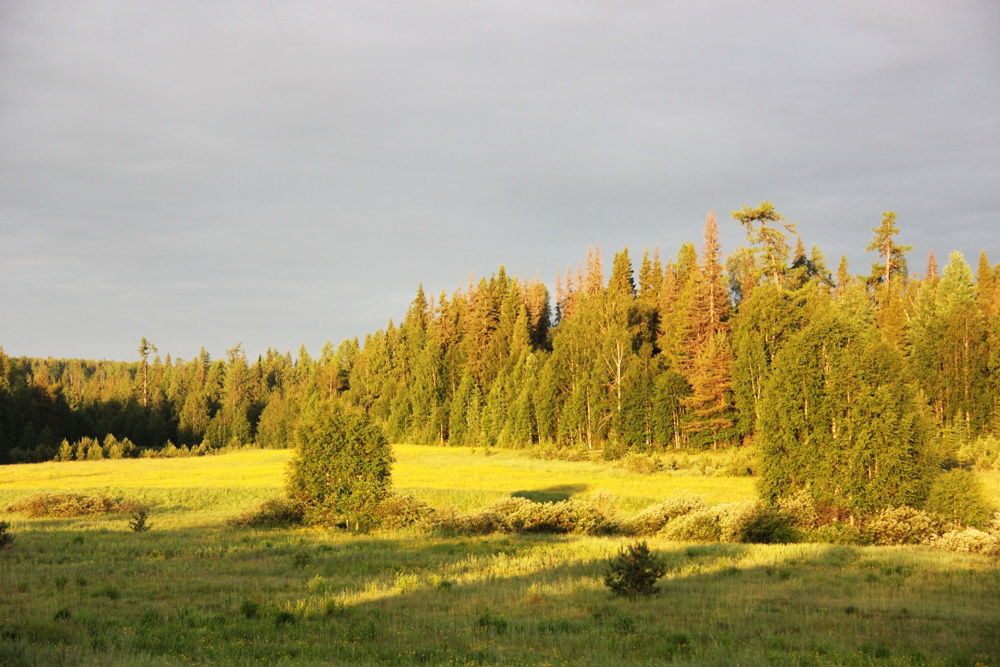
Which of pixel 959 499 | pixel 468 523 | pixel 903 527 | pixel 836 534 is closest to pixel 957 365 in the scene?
pixel 959 499

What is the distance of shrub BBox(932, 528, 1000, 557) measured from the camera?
2255 centimetres

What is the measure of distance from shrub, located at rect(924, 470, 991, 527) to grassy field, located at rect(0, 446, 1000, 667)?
4.98 metres

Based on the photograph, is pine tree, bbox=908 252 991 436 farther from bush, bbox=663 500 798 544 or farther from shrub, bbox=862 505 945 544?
bush, bbox=663 500 798 544

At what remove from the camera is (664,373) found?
66.2 metres

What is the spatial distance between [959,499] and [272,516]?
28.9 m

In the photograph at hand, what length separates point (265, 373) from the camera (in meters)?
147

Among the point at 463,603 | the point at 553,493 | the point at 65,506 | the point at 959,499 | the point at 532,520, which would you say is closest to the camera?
the point at 463,603

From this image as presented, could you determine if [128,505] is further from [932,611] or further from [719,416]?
[719,416]

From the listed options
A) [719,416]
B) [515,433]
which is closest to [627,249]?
[515,433]

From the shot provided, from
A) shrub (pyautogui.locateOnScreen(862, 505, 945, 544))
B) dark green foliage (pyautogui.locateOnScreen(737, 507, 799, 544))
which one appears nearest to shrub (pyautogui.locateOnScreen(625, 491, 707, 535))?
dark green foliage (pyautogui.locateOnScreen(737, 507, 799, 544))

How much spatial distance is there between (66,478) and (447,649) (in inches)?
2204

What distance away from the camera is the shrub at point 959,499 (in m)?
26.7

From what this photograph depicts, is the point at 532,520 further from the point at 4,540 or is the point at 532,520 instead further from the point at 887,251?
the point at 887,251

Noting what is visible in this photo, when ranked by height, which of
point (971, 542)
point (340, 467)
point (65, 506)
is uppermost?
point (340, 467)
